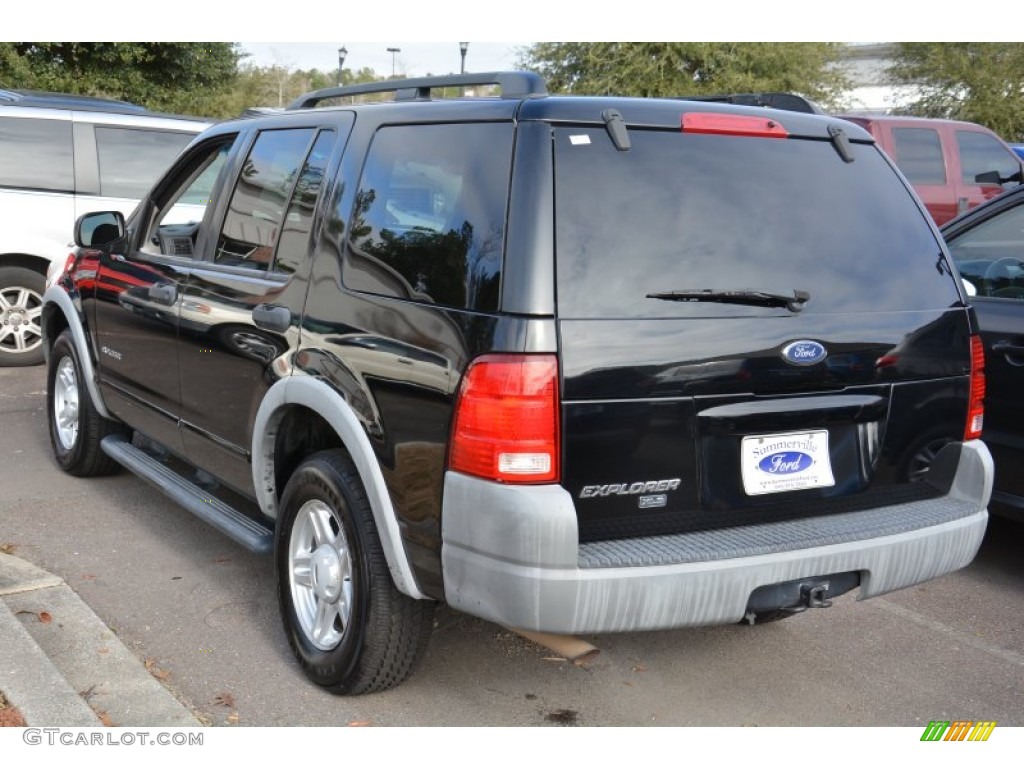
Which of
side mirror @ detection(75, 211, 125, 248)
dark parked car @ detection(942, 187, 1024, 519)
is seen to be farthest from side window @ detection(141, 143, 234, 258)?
dark parked car @ detection(942, 187, 1024, 519)

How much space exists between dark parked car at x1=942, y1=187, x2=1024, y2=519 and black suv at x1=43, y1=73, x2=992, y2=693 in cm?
119

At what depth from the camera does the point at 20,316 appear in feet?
29.5

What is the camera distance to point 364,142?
3746mm

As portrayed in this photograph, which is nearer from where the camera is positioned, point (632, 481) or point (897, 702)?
point (632, 481)

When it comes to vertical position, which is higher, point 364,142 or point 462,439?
point 364,142

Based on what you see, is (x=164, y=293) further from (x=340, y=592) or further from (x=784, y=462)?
(x=784, y=462)

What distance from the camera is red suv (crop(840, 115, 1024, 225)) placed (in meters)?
11.7

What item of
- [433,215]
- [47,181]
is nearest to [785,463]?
Answer: [433,215]

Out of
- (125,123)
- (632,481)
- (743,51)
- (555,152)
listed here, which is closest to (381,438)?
(632,481)

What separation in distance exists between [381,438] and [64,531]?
2.69 meters

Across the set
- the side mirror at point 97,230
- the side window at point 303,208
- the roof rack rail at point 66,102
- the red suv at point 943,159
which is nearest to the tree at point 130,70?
the roof rack rail at point 66,102

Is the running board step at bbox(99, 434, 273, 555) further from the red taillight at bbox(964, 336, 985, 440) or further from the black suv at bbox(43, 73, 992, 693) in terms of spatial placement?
the red taillight at bbox(964, 336, 985, 440)

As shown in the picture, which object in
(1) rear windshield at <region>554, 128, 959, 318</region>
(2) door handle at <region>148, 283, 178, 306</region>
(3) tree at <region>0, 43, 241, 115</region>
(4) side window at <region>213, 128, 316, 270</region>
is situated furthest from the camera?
(3) tree at <region>0, 43, 241, 115</region>

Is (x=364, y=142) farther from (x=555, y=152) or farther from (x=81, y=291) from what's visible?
(x=81, y=291)
